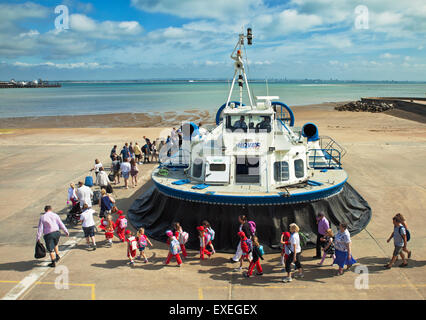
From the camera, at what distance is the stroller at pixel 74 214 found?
7.34 meters

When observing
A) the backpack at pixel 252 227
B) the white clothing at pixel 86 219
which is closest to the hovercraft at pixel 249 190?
the backpack at pixel 252 227

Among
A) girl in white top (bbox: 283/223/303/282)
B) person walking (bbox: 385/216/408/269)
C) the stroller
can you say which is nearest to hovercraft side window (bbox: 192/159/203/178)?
girl in white top (bbox: 283/223/303/282)

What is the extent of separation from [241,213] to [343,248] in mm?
1855

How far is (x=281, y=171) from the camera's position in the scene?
21.7ft

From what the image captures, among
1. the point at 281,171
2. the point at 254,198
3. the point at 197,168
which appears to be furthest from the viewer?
the point at 197,168

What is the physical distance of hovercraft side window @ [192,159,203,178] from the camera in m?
7.03

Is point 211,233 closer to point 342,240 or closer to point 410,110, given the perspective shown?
point 342,240

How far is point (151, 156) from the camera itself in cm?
1369

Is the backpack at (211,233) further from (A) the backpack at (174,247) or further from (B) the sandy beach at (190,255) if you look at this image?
(A) the backpack at (174,247)

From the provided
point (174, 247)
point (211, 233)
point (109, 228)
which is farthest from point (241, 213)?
point (109, 228)

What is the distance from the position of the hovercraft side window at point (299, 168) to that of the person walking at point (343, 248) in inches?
72.7

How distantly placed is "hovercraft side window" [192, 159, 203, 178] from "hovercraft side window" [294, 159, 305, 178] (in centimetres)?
205
